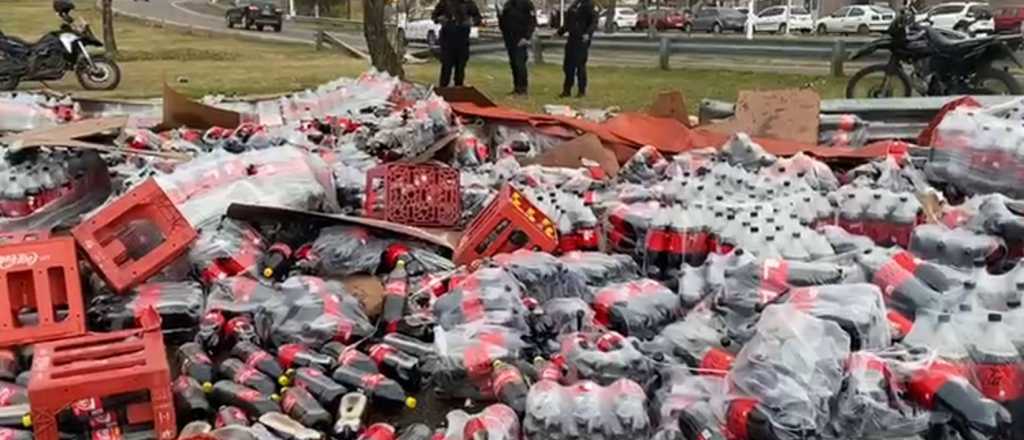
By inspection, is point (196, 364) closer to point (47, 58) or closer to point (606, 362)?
point (606, 362)

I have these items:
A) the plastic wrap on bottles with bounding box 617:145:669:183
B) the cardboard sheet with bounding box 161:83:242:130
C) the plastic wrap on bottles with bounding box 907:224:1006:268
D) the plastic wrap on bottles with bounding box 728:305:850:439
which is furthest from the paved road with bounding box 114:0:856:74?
the plastic wrap on bottles with bounding box 728:305:850:439

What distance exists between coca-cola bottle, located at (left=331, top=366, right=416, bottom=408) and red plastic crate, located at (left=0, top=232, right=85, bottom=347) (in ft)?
→ 3.77

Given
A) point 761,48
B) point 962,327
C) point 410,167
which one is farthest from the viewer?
point 761,48

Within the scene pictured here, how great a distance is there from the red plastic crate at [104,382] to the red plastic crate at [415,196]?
77.8 inches

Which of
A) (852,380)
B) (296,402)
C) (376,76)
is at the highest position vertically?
(376,76)

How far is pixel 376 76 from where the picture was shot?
28.9ft

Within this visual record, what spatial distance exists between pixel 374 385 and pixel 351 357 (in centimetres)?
20

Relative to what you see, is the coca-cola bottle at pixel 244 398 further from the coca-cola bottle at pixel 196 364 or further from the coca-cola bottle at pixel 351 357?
the coca-cola bottle at pixel 351 357

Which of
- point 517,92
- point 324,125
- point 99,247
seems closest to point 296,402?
point 99,247

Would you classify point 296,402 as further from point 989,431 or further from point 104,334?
point 989,431

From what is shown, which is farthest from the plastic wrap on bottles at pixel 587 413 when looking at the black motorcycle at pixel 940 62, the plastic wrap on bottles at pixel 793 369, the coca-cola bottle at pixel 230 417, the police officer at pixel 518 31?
the police officer at pixel 518 31

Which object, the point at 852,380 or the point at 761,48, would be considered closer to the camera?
the point at 852,380

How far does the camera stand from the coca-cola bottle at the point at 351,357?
362cm

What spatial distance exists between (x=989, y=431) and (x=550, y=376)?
1389 millimetres
